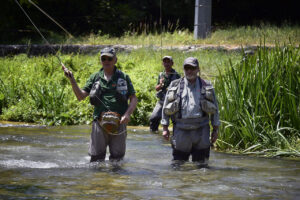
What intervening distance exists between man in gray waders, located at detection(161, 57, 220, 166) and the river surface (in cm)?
36

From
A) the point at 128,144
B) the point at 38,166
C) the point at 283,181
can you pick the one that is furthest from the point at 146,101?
the point at 283,181

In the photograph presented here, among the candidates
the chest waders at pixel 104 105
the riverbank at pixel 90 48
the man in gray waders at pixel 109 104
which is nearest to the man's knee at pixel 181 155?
the man in gray waders at pixel 109 104

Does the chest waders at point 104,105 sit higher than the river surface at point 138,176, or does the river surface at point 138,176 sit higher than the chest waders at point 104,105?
the chest waders at point 104,105

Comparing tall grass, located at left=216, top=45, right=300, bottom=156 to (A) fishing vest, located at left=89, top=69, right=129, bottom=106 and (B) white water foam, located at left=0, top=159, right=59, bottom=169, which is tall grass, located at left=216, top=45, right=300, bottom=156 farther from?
(B) white water foam, located at left=0, top=159, right=59, bottom=169

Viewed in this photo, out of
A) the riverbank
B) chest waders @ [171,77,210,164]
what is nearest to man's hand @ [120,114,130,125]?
chest waders @ [171,77,210,164]

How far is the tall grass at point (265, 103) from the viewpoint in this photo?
9.06 meters

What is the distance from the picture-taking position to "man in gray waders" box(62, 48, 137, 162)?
719 cm

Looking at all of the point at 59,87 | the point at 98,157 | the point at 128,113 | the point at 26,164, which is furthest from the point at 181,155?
the point at 59,87

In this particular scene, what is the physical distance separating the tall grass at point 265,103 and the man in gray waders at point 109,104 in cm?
240

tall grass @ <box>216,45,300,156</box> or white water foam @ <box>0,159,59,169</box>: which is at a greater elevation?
tall grass @ <box>216,45,300,156</box>

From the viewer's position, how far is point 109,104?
728 centimetres

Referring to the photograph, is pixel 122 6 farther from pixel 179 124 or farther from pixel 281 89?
pixel 179 124

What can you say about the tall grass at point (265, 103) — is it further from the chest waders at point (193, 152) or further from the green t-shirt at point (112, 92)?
the green t-shirt at point (112, 92)

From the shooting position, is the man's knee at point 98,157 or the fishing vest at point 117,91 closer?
the fishing vest at point 117,91
